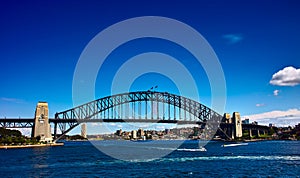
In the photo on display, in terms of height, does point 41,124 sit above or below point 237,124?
above

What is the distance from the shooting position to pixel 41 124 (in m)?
94.4

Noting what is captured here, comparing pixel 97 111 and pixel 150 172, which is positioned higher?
pixel 97 111

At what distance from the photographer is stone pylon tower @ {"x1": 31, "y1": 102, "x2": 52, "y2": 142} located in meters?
93.7

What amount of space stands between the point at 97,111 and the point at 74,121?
35.1 feet

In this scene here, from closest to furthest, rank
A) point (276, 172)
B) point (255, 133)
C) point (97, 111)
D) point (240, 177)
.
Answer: point (240, 177) → point (276, 172) → point (97, 111) → point (255, 133)

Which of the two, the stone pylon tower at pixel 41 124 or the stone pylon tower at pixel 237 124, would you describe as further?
the stone pylon tower at pixel 237 124

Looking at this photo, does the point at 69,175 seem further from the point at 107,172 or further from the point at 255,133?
the point at 255,133

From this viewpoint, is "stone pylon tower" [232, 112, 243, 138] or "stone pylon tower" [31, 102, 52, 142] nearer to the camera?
"stone pylon tower" [31, 102, 52, 142]

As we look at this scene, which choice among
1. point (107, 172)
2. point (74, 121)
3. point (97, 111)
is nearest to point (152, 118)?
point (97, 111)

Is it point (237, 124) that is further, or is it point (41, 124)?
point (237, 124)

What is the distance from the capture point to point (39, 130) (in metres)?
94.1

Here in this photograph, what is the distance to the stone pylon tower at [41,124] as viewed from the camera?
3688 inches

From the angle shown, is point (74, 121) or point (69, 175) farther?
point (74, 121)

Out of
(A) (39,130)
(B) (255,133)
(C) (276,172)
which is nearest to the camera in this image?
(C) (276,172)
